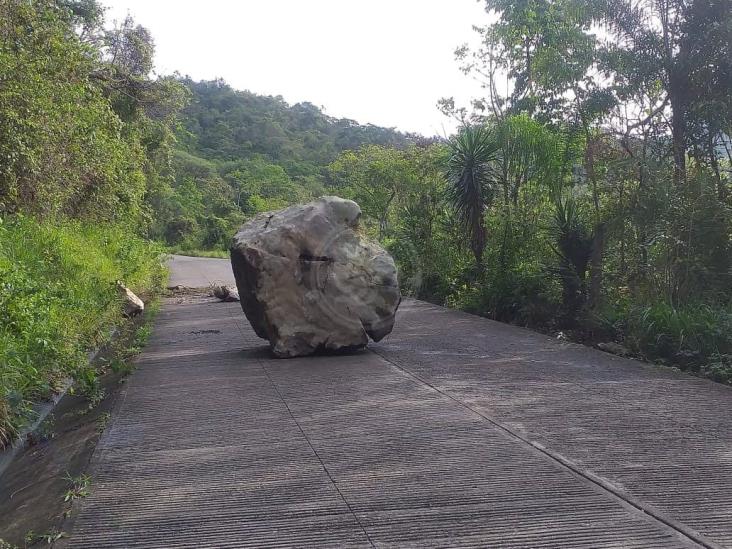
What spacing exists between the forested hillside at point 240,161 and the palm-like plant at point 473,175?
27.6 metres

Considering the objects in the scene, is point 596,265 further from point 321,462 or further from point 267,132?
point 267,132

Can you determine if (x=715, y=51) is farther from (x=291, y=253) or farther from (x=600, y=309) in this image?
(x=291, y=253)

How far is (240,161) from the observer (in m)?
59.0

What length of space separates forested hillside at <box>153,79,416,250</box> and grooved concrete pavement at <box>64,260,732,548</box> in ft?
116

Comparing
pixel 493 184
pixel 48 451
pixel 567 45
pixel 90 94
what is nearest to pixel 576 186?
pixel 493 184

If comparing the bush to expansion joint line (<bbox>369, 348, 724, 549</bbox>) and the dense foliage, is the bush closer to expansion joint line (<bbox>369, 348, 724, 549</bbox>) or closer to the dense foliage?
expansion joint line (<bbox>369, 348, 724, 549</bbox>)

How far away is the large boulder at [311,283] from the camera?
8016 millimetres

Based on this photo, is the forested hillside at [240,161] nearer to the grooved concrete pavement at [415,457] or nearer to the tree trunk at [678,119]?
the tree trunk at [678,119]

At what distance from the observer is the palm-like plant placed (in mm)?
13461

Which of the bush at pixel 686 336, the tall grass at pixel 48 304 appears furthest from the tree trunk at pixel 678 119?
the tall grass at pixel 48 304

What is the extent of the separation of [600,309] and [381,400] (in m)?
5.12

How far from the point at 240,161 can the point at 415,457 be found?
56.7 m

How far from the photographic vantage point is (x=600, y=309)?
990 centimetres

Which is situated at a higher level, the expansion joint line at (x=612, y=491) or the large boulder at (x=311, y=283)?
the large boulder at (x=311, y=283)
